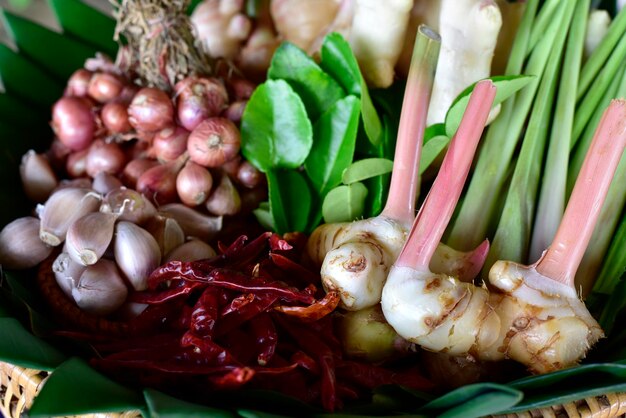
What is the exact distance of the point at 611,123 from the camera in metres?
0.75

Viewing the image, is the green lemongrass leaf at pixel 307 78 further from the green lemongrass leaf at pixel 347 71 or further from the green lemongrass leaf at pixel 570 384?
the green lemongrass leaf at pixel 570 384

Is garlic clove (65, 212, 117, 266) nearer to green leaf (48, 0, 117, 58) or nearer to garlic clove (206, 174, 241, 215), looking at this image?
garlic clove (206, 174, 241, 215)

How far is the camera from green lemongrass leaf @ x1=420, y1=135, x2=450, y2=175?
95 cm

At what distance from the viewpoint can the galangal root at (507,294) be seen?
0.75 m

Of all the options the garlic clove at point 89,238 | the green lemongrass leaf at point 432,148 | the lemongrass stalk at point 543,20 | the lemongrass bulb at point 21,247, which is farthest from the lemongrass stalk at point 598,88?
the lemongrass bulb at point 21,247

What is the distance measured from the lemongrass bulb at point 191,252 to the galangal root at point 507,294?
32cm

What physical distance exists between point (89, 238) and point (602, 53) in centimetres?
86

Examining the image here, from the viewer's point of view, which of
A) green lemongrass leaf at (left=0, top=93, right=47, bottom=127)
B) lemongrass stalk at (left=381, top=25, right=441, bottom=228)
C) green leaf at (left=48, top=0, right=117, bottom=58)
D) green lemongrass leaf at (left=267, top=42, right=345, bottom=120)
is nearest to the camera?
lemongrass stalk at (left=381, top=25, right=441, bottom=228)

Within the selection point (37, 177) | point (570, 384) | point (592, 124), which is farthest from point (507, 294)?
point (37, 177)

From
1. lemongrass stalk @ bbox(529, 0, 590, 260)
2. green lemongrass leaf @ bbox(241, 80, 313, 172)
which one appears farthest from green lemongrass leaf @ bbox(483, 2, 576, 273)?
green lemongrass leaf @ bbox(241, 80, 313, 172)

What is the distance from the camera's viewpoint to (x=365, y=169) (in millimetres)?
935

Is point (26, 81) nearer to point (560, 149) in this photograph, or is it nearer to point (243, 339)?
point (243, 339)

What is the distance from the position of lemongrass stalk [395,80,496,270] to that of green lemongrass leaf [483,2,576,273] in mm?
185

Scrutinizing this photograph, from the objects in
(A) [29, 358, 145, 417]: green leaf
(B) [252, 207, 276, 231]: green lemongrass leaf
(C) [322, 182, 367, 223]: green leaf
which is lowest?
(A) [29, 358, 145, 417]: green leaf
